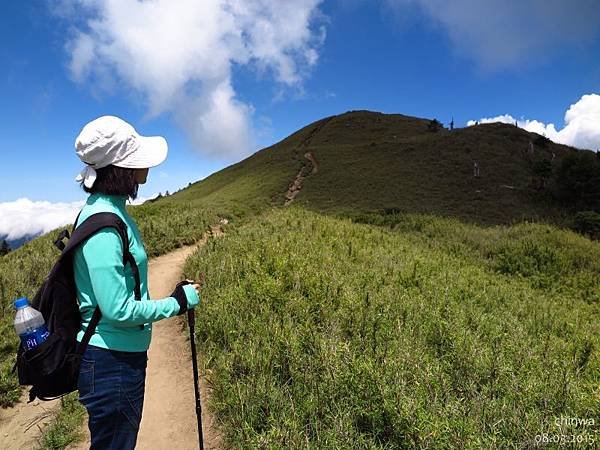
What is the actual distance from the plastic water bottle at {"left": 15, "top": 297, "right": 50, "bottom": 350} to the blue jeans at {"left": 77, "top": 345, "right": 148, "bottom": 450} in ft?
1.11

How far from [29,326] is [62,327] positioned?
0.20 meters

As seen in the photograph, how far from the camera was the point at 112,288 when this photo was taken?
2557 millimetres

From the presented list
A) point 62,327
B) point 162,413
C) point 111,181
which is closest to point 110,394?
point 62,327

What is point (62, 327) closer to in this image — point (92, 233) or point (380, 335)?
point (92, 233)

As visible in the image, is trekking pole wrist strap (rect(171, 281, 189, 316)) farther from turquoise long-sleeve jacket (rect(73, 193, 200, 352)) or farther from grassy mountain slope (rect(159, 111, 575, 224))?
grassy mountain slope (rect(159, 111, 575, 224))

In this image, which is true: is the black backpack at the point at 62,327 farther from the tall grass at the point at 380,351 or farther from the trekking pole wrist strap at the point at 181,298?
the tall grass at the point at 380,351

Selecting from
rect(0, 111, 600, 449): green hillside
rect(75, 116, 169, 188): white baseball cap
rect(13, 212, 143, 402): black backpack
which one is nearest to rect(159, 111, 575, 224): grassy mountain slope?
rect(0, 111, 600, 449): green hillside

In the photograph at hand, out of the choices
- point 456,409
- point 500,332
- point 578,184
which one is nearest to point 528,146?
point 578,184

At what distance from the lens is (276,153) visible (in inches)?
2756

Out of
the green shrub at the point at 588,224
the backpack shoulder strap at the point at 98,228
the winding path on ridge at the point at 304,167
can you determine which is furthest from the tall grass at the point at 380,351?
the winding path on ridge at the point at 304,167

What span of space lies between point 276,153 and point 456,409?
68.3 m

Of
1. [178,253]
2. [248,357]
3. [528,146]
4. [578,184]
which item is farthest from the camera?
[528,146]

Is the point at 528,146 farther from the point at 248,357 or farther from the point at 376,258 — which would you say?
the point at 248,357

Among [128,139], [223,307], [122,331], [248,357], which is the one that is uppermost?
[128,139]
